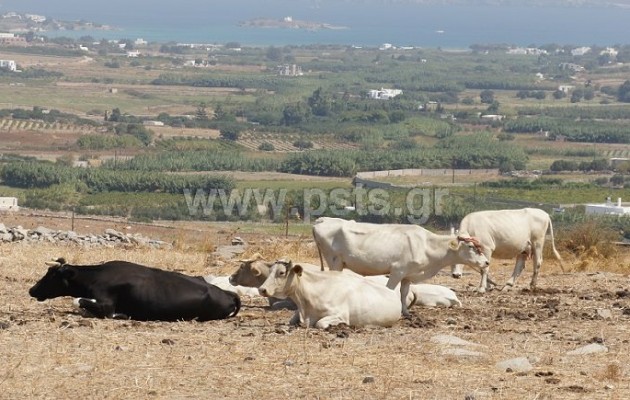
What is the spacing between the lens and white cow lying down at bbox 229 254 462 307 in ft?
44.0

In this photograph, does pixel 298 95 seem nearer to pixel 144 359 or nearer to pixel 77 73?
pixel 77 73

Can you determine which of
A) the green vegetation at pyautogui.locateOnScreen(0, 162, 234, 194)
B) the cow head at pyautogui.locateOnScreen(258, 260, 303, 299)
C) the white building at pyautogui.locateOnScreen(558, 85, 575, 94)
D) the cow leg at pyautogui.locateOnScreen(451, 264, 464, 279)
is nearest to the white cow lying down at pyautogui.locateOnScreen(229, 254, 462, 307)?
the cow head at pyautogui.locateOnScreen(258, 260, 303, 299)

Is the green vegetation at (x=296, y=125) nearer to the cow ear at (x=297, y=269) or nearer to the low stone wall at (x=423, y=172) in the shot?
the low stone wall at (x=423, y=172)

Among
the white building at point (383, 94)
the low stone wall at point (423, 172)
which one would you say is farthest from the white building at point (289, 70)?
the low stone wall at point (423, 172)

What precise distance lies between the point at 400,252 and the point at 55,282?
9.66 feet

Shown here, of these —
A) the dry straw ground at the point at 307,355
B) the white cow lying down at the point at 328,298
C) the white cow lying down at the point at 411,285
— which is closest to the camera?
the dry straw ground at the point at 307,355

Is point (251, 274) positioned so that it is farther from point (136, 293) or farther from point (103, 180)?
point (103, 180)

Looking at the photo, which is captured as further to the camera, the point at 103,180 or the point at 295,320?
the point at 103,180

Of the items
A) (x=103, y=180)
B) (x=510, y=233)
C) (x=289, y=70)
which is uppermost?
(x=510, y=233)

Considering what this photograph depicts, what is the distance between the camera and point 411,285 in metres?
13.5

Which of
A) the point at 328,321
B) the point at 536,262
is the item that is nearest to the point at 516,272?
the point at 536,262

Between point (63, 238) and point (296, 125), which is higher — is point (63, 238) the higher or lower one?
the higher one

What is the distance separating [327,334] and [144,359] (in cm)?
180

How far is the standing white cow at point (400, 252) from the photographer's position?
13.1 m
